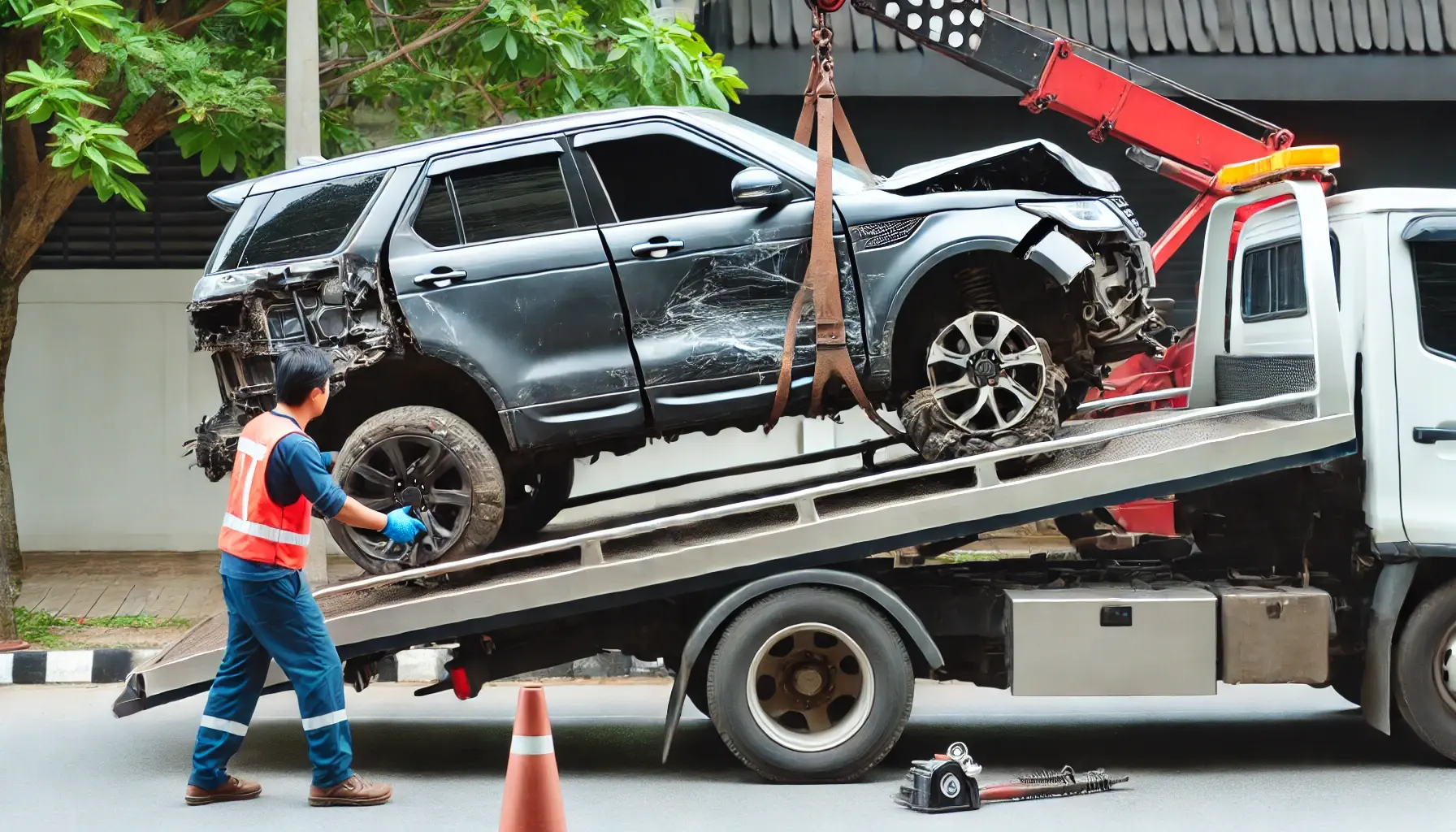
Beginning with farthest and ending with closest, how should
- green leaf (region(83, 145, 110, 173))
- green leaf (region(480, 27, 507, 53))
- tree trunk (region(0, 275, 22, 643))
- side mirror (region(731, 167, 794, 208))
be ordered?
tree trunk (region(0, 275, 22, 643)) → green leaf (region(480, 27, 507, 53)) → green leaf (region(83, 145, 110, 173)) → side mirror (region(731, 167, 794, 208))

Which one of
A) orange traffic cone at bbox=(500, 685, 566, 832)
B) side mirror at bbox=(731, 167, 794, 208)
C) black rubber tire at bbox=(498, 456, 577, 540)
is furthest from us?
black rubber tire at bbox=(498, 456, 577, 540)

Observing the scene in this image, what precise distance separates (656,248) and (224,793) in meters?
2.74

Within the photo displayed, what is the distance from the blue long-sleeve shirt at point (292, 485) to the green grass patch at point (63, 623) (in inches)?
180

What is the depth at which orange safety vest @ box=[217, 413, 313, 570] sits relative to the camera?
5594 mm

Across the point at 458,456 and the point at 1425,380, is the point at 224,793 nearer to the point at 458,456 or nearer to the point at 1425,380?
the point at 458,456

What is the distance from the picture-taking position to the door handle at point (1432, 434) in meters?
6.24

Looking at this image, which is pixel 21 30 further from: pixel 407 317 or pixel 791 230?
pixel 791 230

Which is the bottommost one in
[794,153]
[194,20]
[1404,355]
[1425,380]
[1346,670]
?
[1346,670]

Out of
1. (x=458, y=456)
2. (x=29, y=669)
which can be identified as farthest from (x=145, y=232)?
(x=458, y=456)

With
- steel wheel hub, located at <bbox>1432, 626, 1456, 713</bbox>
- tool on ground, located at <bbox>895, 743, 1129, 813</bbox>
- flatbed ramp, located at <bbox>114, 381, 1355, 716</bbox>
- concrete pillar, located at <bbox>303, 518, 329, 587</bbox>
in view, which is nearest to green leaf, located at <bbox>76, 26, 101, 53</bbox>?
concrete pillar, located at <bbox>303, 518, 329, 587</bbox>

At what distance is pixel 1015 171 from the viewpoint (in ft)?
21.9

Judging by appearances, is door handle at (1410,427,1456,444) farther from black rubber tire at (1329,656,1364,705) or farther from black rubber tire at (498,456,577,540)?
black rubber tire at (498,456,577,540)

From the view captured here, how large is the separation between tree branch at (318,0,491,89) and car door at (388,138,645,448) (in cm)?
300

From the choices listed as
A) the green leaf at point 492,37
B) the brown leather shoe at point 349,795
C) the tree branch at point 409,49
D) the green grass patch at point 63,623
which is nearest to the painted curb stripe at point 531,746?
the brown leather shoe at point 349,795
